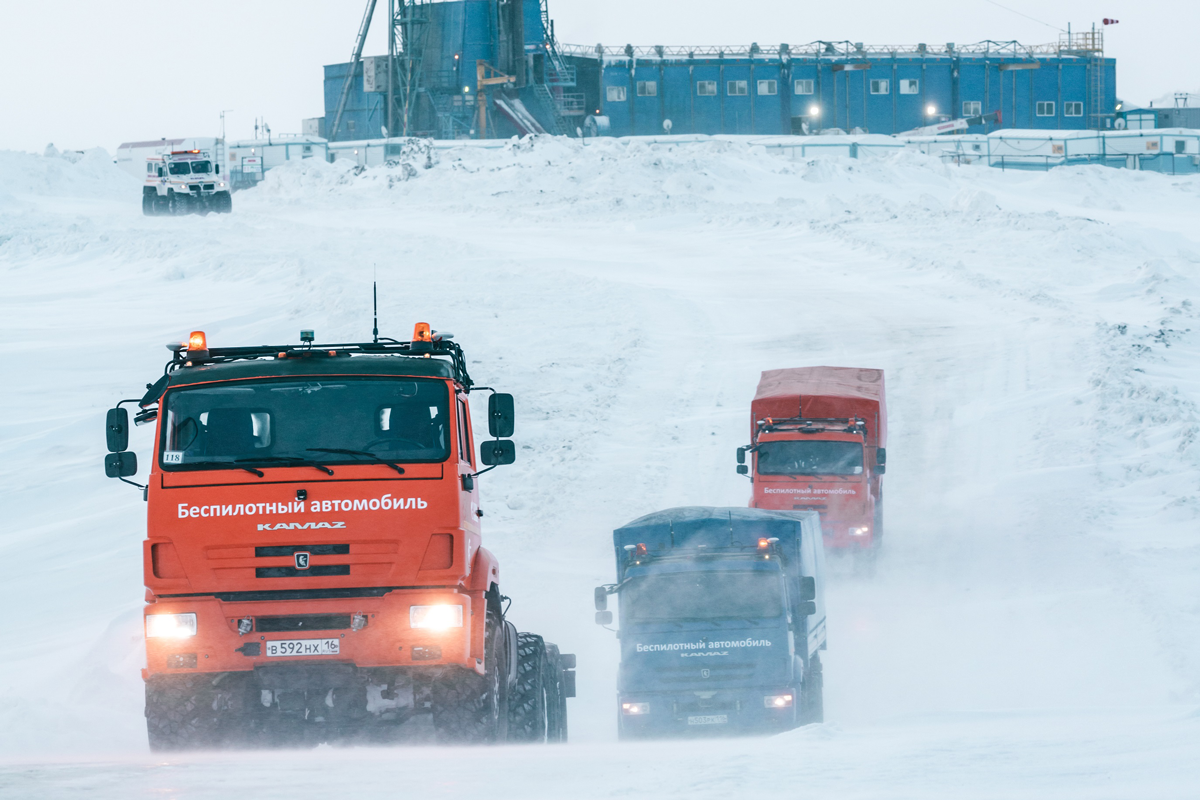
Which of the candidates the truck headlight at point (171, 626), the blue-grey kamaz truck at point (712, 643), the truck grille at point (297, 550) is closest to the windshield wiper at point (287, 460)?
the truck grille at point (297, 550)

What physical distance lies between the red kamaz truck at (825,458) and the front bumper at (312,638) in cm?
1056

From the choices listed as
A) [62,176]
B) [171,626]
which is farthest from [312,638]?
[62,176]

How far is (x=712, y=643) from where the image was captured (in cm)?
1272

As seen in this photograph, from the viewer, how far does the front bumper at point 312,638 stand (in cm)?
839

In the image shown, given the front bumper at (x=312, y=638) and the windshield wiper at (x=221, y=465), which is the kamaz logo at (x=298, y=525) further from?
the front bumper at (x=312, y=638)

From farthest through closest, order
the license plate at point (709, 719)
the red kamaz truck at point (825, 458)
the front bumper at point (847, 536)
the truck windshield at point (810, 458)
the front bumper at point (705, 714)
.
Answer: the truck windshield at point (810, 458) < the red kamaz truck at point (825, 458) < the front bumper at point (847, 536) < the license plate at point (709, 719) < the front bumper at point (705, 714)

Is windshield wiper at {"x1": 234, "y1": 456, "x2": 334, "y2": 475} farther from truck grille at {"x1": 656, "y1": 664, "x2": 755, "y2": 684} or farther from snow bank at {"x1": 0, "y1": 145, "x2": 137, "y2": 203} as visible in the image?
snow bank at {"x1": 0, "y1": 145, "x2": 137, "y2": 203}

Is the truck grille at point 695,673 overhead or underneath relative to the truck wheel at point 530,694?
underneath

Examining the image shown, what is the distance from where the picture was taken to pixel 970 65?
88.0 m

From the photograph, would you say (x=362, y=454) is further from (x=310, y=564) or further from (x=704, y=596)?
(x=704, y=596)

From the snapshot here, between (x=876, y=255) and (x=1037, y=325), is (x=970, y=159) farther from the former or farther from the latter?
(x=1037, y=325)

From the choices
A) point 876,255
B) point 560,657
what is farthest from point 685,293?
point 560,657

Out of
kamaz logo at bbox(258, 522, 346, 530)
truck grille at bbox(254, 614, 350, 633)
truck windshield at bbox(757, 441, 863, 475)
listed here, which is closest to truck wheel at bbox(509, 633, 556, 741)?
truck grille at bbox(254, 614, 350, 633)

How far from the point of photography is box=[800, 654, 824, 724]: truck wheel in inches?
514
